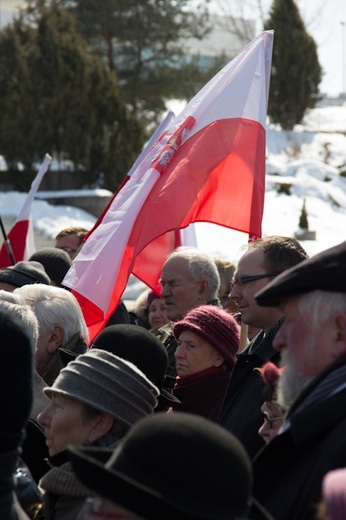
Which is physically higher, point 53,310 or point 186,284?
point 53,310

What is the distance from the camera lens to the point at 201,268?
566cm

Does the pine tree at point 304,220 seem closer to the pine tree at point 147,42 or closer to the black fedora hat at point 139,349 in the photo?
the pine tree at point 147,42

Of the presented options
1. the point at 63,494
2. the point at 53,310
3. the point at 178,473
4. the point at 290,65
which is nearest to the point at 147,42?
the point at 290,65

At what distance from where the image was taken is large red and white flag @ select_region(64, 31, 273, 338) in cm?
559

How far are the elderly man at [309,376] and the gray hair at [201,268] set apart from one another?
120 inches

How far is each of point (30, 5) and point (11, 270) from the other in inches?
981

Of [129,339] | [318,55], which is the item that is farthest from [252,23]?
[129,339]

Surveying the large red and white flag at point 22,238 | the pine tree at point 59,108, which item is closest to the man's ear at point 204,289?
the large red and white flag at point 22,238

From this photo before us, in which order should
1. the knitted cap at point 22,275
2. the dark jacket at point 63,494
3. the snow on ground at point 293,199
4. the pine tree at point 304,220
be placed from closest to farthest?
the dark jacket at point 63,494, the knitted cap at point 22,275, the snow on ground at point 293,199, the pine tree at point 304,220

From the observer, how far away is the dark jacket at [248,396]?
360 centimetres

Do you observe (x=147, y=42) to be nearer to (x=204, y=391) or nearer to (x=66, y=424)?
(x=204, y=391)

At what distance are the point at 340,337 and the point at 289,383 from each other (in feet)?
0.59

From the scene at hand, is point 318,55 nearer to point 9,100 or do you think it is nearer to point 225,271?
point 9,100

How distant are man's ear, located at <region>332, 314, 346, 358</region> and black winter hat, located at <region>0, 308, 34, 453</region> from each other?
2.57ft
